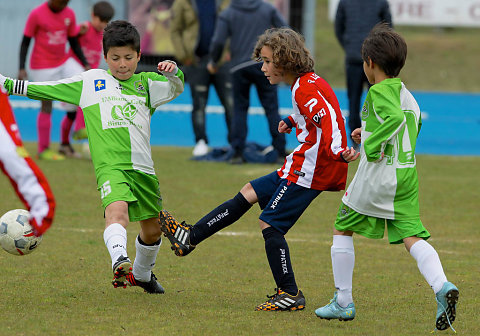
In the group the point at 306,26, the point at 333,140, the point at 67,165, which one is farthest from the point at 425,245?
the point at 306,26

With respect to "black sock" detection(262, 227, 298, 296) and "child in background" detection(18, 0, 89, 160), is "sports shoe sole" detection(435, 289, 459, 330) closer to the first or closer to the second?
"black sock" detection(262, 227, 298, 296)

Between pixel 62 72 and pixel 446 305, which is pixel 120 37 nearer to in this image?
pixel 446 305

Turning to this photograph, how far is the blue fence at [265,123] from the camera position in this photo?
14.4 meters

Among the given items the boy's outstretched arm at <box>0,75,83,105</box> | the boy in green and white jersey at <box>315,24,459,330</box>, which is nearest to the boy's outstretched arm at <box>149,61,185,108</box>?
the boy's outstretched arm at <box>0,75,83,105</box>

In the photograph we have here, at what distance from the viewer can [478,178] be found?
1065cm

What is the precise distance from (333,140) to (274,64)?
0.68 metres

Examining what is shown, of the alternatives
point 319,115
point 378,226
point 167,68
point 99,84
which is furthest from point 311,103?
point 99,84

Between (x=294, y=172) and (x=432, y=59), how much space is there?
24.0 meters

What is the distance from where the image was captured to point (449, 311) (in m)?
4.34

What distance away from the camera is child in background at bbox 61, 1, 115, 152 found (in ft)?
38.0

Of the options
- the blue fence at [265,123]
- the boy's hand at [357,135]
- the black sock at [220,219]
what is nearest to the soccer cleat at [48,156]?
the blue fence at [265,123]

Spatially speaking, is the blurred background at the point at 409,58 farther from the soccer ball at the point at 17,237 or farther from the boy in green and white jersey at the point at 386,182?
the boy in green and white jersey at the point at 386,182

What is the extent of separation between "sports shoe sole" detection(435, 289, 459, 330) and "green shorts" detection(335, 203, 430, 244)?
0.36m

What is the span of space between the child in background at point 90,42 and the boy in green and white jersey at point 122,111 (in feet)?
19.9
